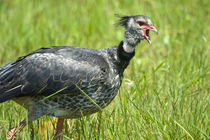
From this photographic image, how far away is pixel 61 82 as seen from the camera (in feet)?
12.7

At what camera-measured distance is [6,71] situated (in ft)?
13.5

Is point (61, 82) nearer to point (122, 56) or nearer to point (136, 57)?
point (122, 56)

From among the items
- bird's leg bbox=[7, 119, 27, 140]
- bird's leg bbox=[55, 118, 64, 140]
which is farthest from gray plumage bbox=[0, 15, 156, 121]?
bird's leg bbox=[55, 118, 64, 140]

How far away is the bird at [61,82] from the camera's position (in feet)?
12.6

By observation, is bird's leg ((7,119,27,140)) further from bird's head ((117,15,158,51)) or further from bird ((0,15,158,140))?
bird's head ((117,15,158,51))

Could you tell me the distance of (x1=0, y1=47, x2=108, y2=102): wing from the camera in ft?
12.7

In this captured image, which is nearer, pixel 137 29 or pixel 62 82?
pixel 62 82

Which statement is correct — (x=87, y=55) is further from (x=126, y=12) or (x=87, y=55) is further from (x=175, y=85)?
(x=126, y=12)

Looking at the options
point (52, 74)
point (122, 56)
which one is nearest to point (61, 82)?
point (52, 74)

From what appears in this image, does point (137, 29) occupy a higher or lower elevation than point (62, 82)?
higher

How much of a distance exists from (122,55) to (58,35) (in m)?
2.67

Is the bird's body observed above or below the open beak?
below

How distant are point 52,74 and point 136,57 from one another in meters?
2.53

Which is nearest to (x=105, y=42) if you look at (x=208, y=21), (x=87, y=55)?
(x=208, y=21)
